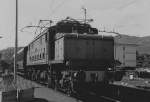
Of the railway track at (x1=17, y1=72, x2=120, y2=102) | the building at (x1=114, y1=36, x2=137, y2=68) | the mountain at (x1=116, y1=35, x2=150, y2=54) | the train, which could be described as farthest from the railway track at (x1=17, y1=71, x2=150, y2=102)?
the mountain at (x1=116, y1=35, x2=150, y2=54)

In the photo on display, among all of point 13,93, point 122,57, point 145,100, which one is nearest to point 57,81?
point 13,93

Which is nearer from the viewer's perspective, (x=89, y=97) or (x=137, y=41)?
(x=89, y=97)

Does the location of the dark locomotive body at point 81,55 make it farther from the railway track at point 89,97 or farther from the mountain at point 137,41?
the mountain at point 137,41

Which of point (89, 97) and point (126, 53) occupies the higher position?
point (126, 53)

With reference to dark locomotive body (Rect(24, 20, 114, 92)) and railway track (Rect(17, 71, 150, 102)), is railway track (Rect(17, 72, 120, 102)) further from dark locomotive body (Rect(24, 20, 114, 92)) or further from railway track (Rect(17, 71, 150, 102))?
dark locomotive body (Rect(24, 20, 114, 92))

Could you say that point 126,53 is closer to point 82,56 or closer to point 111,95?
point 111,95

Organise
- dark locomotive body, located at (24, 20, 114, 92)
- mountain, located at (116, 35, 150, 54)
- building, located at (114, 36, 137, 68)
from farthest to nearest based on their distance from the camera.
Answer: mountain, located at (116, 35, 150, 54) → building, located at (114, 36, 137, 68) → dark locomotive body, located at (24, 20, 114, 92)

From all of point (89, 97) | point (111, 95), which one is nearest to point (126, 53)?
point (111, 95)

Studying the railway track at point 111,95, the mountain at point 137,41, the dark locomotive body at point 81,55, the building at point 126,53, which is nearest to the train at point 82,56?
the dark locomotive body at point 81,55

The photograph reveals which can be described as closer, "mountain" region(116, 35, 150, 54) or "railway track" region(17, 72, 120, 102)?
"railway track" region(17, 72, 120, 102)

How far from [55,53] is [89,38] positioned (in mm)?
2418

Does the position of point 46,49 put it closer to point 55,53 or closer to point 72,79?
point 55,53

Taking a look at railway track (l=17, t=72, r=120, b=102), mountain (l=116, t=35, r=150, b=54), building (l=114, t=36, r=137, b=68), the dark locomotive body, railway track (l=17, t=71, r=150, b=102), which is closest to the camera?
railway track (l=17, t=72, r=120, b=102)

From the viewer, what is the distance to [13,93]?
38.2 feet
